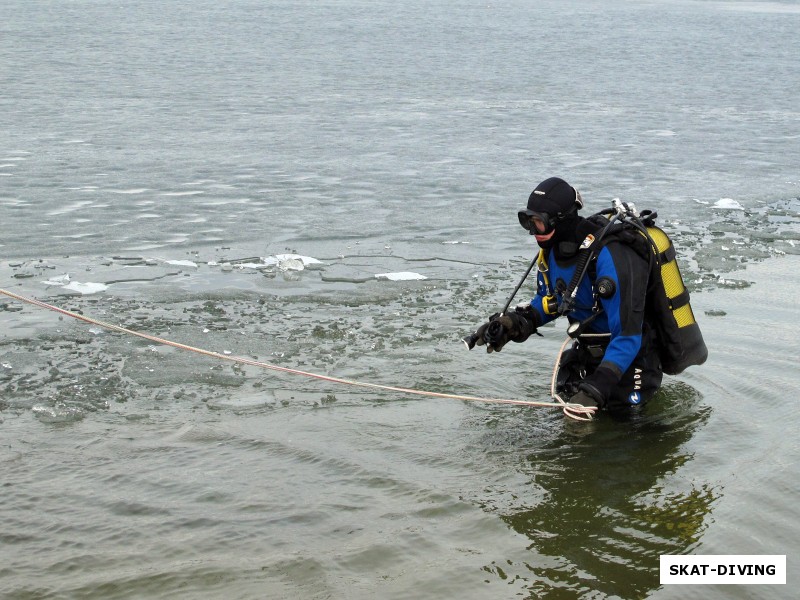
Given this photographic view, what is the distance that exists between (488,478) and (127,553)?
182cm

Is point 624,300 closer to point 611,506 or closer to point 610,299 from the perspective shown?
point 610,299

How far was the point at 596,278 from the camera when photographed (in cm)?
529

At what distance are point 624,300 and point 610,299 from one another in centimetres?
8

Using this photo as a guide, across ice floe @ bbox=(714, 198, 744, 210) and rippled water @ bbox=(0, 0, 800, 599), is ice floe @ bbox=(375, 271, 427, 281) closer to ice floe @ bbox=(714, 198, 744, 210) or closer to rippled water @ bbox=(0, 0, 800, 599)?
rippled water @ bbox=(0, 0, 800, 599)

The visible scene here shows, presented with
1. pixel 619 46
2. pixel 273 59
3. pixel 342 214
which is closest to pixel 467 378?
pixel 342 214

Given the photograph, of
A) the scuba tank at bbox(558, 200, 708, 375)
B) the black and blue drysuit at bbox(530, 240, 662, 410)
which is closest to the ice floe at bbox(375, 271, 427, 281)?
the black and blue drysuit at bbox(530, 240, 662, 410)

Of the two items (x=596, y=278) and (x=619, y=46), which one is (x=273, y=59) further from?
(x=596, y=278)

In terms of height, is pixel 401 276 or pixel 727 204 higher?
pixel 727 204

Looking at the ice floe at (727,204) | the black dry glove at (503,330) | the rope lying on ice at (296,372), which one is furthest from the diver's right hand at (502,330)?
the ice floe at (727,204)

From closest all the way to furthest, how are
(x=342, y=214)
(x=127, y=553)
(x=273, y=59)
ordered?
(x=127, y=553)
(x=342, y=214)
(x=273, y=59)

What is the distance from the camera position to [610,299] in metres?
5.25

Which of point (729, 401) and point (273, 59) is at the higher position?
point (273, 59)

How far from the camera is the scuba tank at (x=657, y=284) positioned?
5.25 meters

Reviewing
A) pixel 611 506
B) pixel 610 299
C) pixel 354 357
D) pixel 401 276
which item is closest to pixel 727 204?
pixel 401 276
